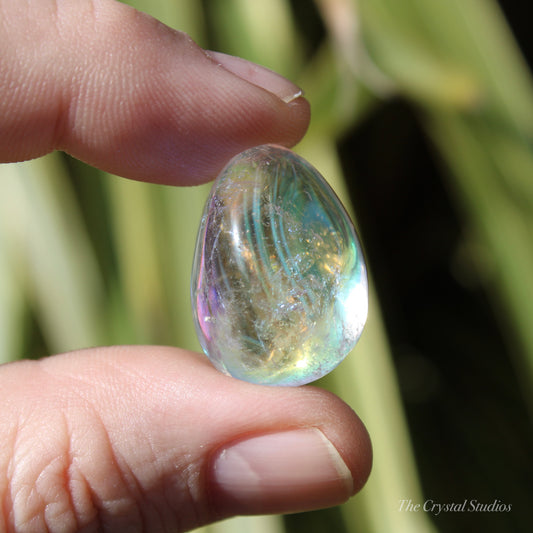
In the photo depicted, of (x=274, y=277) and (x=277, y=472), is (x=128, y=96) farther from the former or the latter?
(x=277, y=472)

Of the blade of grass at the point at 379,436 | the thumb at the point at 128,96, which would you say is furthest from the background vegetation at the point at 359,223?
the thumb at the point at 128,96

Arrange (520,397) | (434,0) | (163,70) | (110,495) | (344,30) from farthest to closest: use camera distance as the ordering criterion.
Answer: (520,397) → (434,0) → (344,30) → (163,70) → (110,495)

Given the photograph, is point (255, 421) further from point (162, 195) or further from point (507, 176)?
point (507, 176)

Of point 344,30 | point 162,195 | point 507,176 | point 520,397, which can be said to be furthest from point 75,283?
point 520,397

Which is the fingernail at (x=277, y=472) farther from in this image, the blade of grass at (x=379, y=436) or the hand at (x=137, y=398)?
the blade of grass at (x=379, y=436)

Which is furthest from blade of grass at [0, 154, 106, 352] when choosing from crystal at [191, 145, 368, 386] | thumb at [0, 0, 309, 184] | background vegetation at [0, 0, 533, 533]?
crystal at [191, 145, 368, 386]

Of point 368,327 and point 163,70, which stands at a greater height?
point 163,70

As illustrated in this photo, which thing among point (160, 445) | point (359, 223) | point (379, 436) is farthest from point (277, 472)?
point (359, 223)

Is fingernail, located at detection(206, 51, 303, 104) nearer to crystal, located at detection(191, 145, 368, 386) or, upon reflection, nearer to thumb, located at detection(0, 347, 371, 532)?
crystal, located at detection(191, 145, 368, 386)
